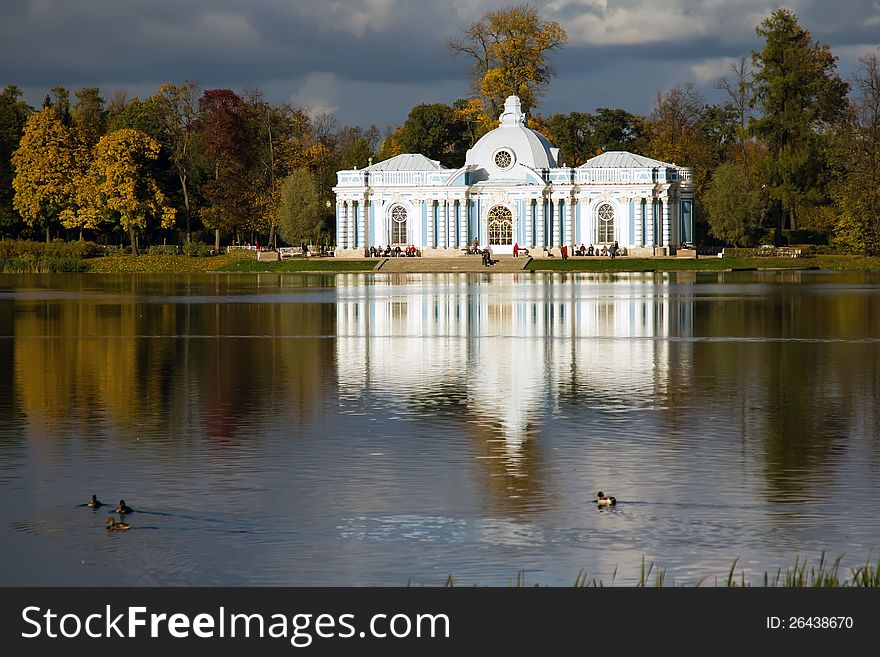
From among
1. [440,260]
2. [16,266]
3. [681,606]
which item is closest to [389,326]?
[681,606]

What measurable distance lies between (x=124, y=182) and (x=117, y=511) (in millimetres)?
89170

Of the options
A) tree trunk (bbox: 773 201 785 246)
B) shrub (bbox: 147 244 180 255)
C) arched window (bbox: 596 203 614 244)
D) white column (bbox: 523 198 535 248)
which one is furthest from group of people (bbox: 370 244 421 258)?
tree trunk (bbox: 773 201 785 246)

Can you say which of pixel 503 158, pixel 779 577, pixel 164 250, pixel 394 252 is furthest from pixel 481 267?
pixel 779 577

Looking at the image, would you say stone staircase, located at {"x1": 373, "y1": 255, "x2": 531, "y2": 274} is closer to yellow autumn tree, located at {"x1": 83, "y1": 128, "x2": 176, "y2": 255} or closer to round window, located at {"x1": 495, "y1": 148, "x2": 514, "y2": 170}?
round window, located at {"x1": 495, "y1": 148, "x2": 514, "y2": 170}

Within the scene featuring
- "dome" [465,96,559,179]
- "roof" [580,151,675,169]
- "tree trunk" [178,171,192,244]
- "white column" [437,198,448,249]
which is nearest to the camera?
"roof" [580,151,675,169]

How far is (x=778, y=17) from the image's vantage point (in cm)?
10144

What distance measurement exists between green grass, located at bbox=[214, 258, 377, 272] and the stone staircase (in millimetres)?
1294

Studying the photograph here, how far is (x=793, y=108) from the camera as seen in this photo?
100 meters

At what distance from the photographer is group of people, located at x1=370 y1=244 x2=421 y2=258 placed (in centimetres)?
9719

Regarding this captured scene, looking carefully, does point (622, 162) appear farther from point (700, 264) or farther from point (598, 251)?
A: point (700, 264)

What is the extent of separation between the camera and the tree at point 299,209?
9938 cm

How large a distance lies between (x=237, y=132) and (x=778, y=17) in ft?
130

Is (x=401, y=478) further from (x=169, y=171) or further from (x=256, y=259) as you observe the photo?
(x=169, y=171)

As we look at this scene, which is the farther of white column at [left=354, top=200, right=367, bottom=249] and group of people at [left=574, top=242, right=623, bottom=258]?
white column at [left=354, top=200, right=367, bottom=249]
